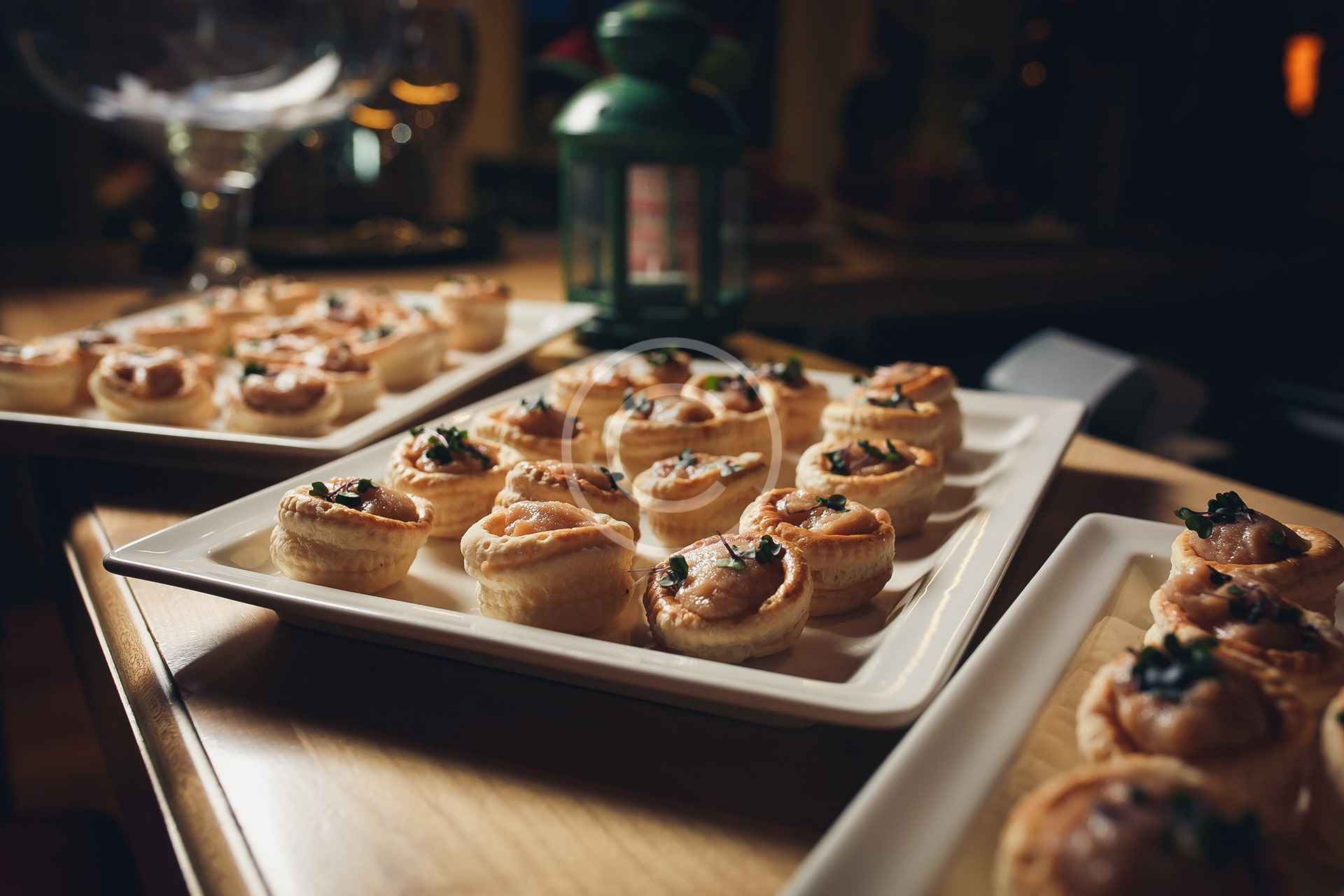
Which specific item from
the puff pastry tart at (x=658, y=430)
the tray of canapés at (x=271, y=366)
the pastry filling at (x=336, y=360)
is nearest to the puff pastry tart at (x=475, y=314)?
the tray of canapés at (x=271, y=366)

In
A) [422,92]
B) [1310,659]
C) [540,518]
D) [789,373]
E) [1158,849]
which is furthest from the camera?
[422,92]

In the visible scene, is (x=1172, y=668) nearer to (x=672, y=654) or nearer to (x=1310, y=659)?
(x=1310, y=659)

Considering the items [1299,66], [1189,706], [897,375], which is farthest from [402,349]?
[1299,66]

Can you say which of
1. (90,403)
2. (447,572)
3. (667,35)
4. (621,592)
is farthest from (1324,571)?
(90,403)

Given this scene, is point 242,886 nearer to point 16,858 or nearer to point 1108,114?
point 16,858

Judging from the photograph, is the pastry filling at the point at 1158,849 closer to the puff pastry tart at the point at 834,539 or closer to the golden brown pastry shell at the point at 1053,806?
the golden brown pastry shell at the point at 1053,806
